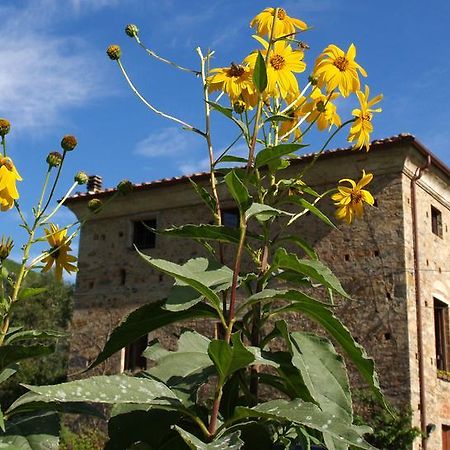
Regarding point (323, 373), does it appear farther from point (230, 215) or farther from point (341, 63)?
point (230, 215)

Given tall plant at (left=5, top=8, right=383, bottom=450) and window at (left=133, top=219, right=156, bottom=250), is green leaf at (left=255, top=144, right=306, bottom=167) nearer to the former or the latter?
tall plant at (left=5, top=8, right=383, bottom=450)

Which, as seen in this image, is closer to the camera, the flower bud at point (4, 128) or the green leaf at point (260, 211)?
the green leaf at point (260, 211)

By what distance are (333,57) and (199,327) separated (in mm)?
11723

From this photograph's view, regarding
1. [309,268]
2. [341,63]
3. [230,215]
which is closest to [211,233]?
[309,268]

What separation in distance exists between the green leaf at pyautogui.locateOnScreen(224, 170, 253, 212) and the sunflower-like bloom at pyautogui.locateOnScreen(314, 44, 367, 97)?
24.9 inches

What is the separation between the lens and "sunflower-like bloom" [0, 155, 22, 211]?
2.07 m

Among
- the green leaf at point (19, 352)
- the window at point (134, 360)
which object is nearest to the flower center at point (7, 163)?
the green leaf at point (19, 352)

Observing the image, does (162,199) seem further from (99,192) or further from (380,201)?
(380,201)

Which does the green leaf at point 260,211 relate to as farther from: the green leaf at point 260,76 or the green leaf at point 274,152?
the green leaf at point 260,76

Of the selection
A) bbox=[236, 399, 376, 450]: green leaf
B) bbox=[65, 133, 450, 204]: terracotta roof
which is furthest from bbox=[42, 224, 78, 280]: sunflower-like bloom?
bbox=[65, 133, 450, 204]: terracotta roof

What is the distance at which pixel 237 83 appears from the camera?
204 cm

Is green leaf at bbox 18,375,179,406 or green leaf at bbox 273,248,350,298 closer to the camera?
green leaf at bbox 18,375,179,406

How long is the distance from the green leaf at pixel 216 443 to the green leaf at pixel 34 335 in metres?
0.53

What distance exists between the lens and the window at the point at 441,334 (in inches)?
524
